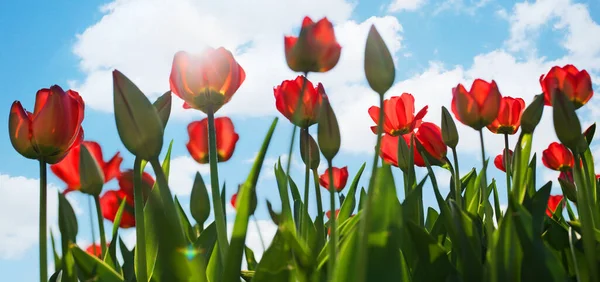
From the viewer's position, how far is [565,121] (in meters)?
1.23

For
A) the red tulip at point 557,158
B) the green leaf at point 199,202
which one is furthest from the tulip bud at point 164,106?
the red tulip at point 557,158

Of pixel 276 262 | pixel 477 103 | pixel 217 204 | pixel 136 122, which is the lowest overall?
pixel 276 262

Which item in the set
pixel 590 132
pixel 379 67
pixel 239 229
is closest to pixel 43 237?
pixel 239 229

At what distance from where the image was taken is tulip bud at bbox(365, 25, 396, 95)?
942mm

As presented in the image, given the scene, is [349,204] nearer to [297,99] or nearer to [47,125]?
[297,99]

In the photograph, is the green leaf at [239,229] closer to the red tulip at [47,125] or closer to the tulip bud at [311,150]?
the red tulip at [47,125]

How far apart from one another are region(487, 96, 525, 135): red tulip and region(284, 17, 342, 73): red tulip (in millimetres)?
881

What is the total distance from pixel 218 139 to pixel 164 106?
1.88 feet

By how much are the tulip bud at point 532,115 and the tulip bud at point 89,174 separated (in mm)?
955

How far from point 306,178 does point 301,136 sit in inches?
7.2

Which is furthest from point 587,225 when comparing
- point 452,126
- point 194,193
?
point 194,193

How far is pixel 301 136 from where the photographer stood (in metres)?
1.64

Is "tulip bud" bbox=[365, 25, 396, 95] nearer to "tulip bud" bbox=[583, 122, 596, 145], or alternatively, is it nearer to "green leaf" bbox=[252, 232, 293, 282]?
"green leaf" bbox=[252, 232, 293, 282]

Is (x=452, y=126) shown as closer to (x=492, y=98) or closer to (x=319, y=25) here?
(x=492, y=98)
